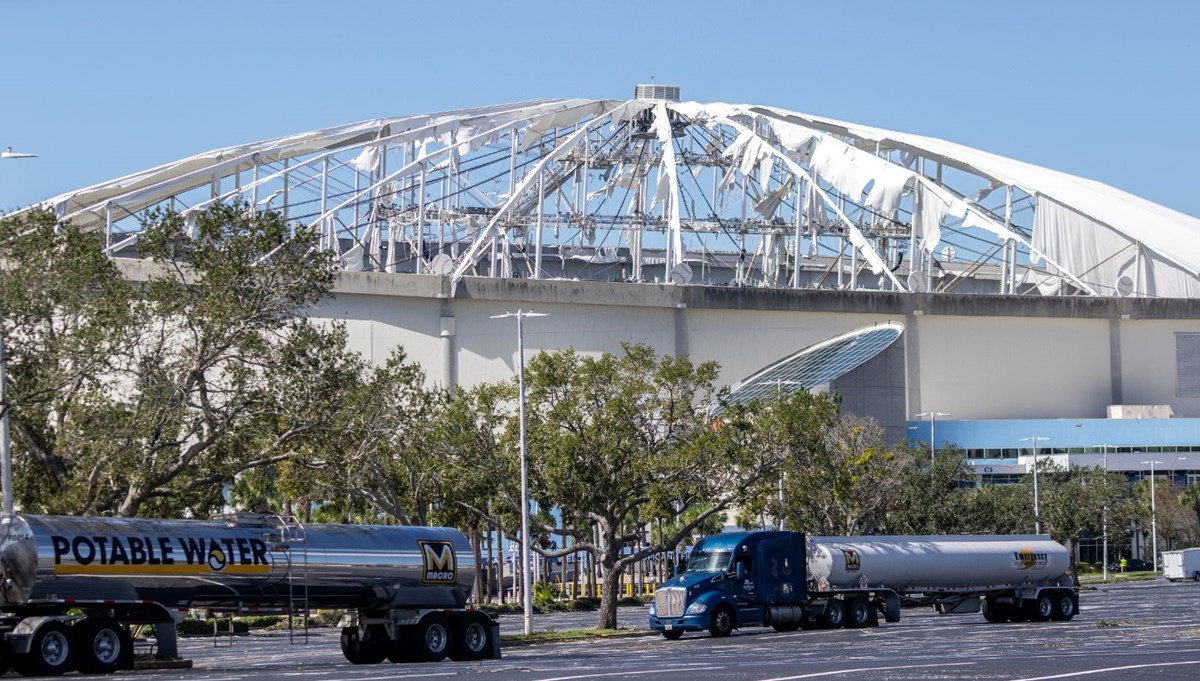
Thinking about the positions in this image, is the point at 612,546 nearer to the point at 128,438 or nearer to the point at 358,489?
the point at 358,489

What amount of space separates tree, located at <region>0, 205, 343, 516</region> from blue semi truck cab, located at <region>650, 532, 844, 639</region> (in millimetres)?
12166

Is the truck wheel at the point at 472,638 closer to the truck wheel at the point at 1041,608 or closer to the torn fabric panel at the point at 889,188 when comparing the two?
the truck wheel at the point at 1041,608

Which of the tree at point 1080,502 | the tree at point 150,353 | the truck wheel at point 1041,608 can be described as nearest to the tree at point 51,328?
the tree at point 150,353

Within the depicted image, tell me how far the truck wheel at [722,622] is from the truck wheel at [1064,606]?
451 inches

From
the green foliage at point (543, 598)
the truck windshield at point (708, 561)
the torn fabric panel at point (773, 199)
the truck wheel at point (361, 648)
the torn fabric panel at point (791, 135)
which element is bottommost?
the green foliage at point (543, 598)

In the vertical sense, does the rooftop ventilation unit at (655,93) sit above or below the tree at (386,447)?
above

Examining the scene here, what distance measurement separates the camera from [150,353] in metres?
41.1

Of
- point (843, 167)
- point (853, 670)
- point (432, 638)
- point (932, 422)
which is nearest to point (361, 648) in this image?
point (432, 638)

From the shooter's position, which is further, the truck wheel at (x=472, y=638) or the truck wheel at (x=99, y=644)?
the truck wheel at (x=472, y=638)

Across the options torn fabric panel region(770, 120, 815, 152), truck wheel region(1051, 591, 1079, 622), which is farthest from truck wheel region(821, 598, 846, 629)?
torn fabric panel region(770, 120, 815, 152)

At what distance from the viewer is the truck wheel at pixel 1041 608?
2078 inches

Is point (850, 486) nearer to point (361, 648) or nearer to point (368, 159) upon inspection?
point (361, 648)

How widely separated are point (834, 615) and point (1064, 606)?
25.6 ft

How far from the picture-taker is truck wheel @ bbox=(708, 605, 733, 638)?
47.8 meters
